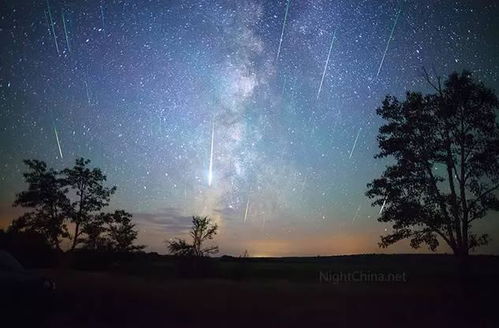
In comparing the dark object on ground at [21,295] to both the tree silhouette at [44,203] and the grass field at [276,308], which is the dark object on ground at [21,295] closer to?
the grass field at [276,308]

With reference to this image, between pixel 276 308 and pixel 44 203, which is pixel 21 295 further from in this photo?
pixel 44 203

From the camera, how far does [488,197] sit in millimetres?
22062

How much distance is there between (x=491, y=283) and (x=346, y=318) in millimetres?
12416

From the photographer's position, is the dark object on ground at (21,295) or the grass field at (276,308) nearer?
the dark object on ground at (21,295)

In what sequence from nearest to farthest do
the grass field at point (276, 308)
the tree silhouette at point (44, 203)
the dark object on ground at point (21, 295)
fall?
the dark object on ground at point (21, 295)
the grass field at point (276, 308)
the tree silhouette at point (44, 203)

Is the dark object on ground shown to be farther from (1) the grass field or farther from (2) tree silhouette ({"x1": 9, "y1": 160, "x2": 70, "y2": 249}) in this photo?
(2) tree silhouette ({"x1": 9, "y1": 160, "x2": 70, "y2": 249})

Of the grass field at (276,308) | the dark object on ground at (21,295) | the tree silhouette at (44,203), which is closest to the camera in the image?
the dark object on ground at (21,295)

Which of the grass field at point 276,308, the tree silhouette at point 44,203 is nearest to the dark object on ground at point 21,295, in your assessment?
the grass field at point 276,308

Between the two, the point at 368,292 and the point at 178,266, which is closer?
the point at 368,292

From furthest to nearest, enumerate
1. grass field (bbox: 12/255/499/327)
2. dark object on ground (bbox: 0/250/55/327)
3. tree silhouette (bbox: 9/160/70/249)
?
1. tree silhouette (bbox: 9/160/70/249)
2. grass field (bbox: 12/255/499/327)
3. dark object on ground (bbox: 0/250/55/327)

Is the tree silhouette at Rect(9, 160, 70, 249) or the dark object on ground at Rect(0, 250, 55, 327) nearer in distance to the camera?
the dark object on ground at Rect(0, 250, 55, 327)

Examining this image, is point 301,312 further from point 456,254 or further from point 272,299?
point 456,254

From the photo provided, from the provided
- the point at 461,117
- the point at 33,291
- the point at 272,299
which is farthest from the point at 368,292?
the point at 33,291

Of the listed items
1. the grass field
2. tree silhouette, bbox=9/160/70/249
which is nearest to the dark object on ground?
the grass field
